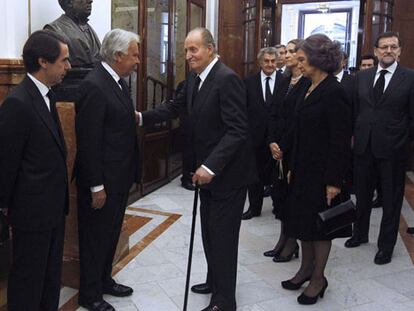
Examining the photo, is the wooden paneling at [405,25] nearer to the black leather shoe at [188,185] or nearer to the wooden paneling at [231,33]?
the wooden paneling at [231,33]

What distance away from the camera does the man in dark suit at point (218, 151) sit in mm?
2402

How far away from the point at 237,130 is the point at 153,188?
3.40 metres

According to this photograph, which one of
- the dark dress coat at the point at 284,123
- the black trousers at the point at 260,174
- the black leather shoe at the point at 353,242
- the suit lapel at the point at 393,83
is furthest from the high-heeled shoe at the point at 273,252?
the suit lapel at the point at 393,83

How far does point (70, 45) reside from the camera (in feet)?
10.0

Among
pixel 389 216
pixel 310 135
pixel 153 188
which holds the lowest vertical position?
Answer: pixel 153 188

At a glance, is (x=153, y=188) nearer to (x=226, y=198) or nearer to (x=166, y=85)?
(x=166, y=85)

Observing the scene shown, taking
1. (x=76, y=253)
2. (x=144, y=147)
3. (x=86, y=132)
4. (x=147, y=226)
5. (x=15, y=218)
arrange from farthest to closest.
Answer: (x=144, y=147), (x=147, y=226), (x=76, y=253), (x=86, y=132), (x=15, y=218)

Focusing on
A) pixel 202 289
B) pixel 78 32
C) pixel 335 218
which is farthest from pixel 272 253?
pixel 78 32

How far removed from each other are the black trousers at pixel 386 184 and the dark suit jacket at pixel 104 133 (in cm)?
196

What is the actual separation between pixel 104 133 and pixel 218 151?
1.97 feet

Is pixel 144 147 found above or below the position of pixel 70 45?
below

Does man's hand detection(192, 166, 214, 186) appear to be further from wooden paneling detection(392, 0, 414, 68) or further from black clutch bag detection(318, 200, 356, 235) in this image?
wooden paneling detection(392, 0, 414, 68)

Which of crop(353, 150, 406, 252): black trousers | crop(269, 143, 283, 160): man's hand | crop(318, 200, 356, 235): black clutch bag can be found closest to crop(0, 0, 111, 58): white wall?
crop(269, 143, 283, 160): man's hand

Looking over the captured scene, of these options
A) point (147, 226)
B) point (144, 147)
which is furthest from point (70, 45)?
point (144, 147)
